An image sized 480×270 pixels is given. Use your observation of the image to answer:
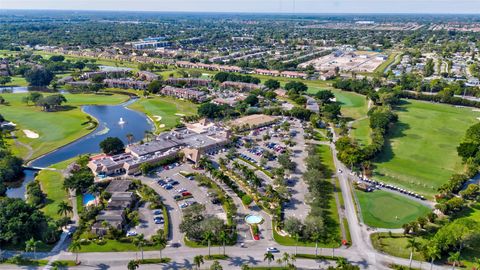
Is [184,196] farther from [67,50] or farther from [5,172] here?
[67,50]

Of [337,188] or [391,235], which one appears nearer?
[391,235]

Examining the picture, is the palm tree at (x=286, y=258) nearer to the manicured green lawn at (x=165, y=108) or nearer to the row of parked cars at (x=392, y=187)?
the row of parked cars at (x=392, y=187)

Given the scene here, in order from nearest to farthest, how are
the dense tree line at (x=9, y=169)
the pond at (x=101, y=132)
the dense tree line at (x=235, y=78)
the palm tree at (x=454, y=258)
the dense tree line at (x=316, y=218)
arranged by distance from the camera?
1. the palm tree at (x=454, y=258)
2. the dense tree line at (x=316, y=218)
3. the dense tree line at (x=9, y=169)
4. the pond at (x=101, y=132)
5. the dense tree line at (x=235, y=78)

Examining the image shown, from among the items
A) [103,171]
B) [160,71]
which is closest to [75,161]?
[103,171]

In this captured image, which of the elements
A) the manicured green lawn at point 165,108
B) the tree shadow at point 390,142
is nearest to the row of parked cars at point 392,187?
the tree shadow at point 390,142

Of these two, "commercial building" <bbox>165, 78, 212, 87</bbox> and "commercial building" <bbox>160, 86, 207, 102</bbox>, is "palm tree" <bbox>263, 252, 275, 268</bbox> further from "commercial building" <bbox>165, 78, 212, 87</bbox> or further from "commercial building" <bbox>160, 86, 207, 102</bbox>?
"commercial building" <bbox>165, 78, 212, 87</bbox>

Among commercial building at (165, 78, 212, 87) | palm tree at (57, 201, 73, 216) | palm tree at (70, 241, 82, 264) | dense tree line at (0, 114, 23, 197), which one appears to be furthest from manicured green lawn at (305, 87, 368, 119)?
dense tree line at (0, 114, 23, 197)
